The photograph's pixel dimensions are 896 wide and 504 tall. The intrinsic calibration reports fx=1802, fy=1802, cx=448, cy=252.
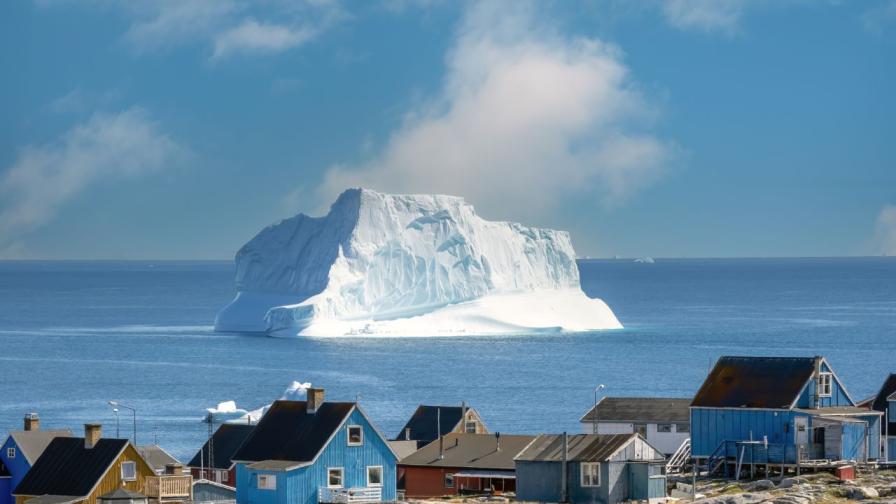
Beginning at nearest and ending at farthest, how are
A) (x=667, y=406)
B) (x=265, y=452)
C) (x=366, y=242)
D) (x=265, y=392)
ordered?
(x=265, y=452) → (x=667, y=406) → (x=265, y=392) → (x=366, y=242)

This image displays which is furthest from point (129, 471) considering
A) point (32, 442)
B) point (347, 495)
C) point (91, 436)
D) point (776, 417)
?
point (776, 417)

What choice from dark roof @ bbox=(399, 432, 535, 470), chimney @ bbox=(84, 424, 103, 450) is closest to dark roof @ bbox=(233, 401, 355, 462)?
chimney @ bbox=(84, 424, 103, 450)

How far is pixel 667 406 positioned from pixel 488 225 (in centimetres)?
9319

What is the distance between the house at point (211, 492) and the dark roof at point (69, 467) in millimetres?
2804

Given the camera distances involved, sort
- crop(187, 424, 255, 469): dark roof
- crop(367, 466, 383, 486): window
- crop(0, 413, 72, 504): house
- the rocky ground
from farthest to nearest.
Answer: crop(187, 424, 255, 469): dark roof, crop(0, 413, 72, 504): house, crop(367, 466, 383, 486): window, the rocky ground

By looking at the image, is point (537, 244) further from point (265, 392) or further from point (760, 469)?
point (760, 469)

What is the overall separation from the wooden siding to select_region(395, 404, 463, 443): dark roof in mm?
14025

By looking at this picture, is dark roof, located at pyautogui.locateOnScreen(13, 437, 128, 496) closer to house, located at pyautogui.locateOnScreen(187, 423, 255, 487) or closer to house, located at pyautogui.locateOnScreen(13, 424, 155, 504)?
house, located at pyautogui.locateOnScreen(13, 424, 155, 504)

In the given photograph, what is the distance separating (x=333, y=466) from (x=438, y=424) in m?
12.2

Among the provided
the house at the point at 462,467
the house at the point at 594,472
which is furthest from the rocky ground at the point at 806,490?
the house at the point at 462,467

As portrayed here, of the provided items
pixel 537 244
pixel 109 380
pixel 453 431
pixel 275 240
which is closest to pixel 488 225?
pixel 537 244

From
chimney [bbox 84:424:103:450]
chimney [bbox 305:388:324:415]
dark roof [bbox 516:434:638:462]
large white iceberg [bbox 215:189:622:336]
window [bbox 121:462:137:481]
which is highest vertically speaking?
large white iceberg [bbox 215:189:622:336]

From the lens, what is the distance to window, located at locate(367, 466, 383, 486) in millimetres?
47094

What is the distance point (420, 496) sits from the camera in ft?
167
